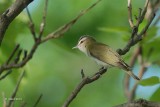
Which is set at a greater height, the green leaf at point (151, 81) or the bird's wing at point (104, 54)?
the green leaf at point (151, 81)

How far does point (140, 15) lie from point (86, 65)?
2954mm

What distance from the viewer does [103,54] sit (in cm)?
282

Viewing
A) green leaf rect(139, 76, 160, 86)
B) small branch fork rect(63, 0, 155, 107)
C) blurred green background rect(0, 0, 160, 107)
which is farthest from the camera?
blurred green background rect(0, 0, 160, 107)

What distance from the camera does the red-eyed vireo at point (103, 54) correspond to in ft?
8.91

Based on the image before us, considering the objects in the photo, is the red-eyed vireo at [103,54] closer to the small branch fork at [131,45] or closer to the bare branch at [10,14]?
the small branch fork at [131,45]

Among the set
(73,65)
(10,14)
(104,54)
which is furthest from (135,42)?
(73,65)

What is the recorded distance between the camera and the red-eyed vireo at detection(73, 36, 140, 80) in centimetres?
272

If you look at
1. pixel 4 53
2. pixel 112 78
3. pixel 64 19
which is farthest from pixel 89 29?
pixel 4 53

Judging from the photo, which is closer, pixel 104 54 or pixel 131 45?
pixel 131 45

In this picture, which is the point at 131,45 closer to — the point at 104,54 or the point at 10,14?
the point at 104,54

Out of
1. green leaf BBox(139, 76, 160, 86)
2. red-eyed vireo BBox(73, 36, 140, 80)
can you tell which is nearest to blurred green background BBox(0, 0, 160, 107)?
red-eyed vireo BBox(73, 36, 140, 80)

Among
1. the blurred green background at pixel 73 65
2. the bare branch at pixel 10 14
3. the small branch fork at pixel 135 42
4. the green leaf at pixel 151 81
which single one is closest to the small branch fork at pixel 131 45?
the small branch fork at pixel 135 42

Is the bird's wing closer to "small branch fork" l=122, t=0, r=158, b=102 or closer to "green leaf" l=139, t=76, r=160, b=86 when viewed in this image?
"small branch fork" l=122, t=0, r=158, b=102

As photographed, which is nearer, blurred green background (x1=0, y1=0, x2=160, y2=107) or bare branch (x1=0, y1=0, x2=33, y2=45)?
bare branch (x1=0, y1=0, x2=33, y2=45)
